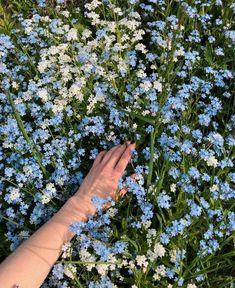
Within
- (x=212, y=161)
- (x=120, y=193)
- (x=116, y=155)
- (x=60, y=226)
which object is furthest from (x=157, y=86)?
(x=60, y=226)

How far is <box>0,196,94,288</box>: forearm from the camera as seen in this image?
2.88m

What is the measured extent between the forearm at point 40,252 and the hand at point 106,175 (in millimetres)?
123

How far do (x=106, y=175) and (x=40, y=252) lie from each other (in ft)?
2.49

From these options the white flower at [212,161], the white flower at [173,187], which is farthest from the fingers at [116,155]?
the white flower at [212,161]

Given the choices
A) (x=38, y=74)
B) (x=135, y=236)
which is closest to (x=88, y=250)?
(x=135, y=236)

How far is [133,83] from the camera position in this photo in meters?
3.86

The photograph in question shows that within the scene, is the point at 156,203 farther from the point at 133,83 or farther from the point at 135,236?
the point at 133,83

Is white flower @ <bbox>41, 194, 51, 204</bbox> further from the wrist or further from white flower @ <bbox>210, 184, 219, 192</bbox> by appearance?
white flower @ <bbox>210, 184, 219, 192</bbox>

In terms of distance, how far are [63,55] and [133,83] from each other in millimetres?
671

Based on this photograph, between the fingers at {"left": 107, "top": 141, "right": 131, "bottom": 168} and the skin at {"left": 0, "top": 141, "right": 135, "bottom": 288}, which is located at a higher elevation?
the fingers at {"left": 107, "top": 141, "right": 131, "bottom": 168}

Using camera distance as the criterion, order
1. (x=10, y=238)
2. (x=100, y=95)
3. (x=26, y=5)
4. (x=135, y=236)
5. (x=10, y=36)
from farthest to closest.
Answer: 1. (x=26, y=5)
2. (x=10, y=36)
3. (x=100, y=95)
4. (x=10, y=238)
5. (x=135, y=236)

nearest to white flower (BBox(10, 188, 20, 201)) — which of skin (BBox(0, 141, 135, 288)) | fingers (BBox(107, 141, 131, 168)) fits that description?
skin (BBox(0, 141, 135, 288))

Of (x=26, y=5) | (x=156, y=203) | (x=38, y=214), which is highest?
(x=26, y=5)

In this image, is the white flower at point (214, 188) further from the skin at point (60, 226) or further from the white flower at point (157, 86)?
the white flower at point (157, 86)
